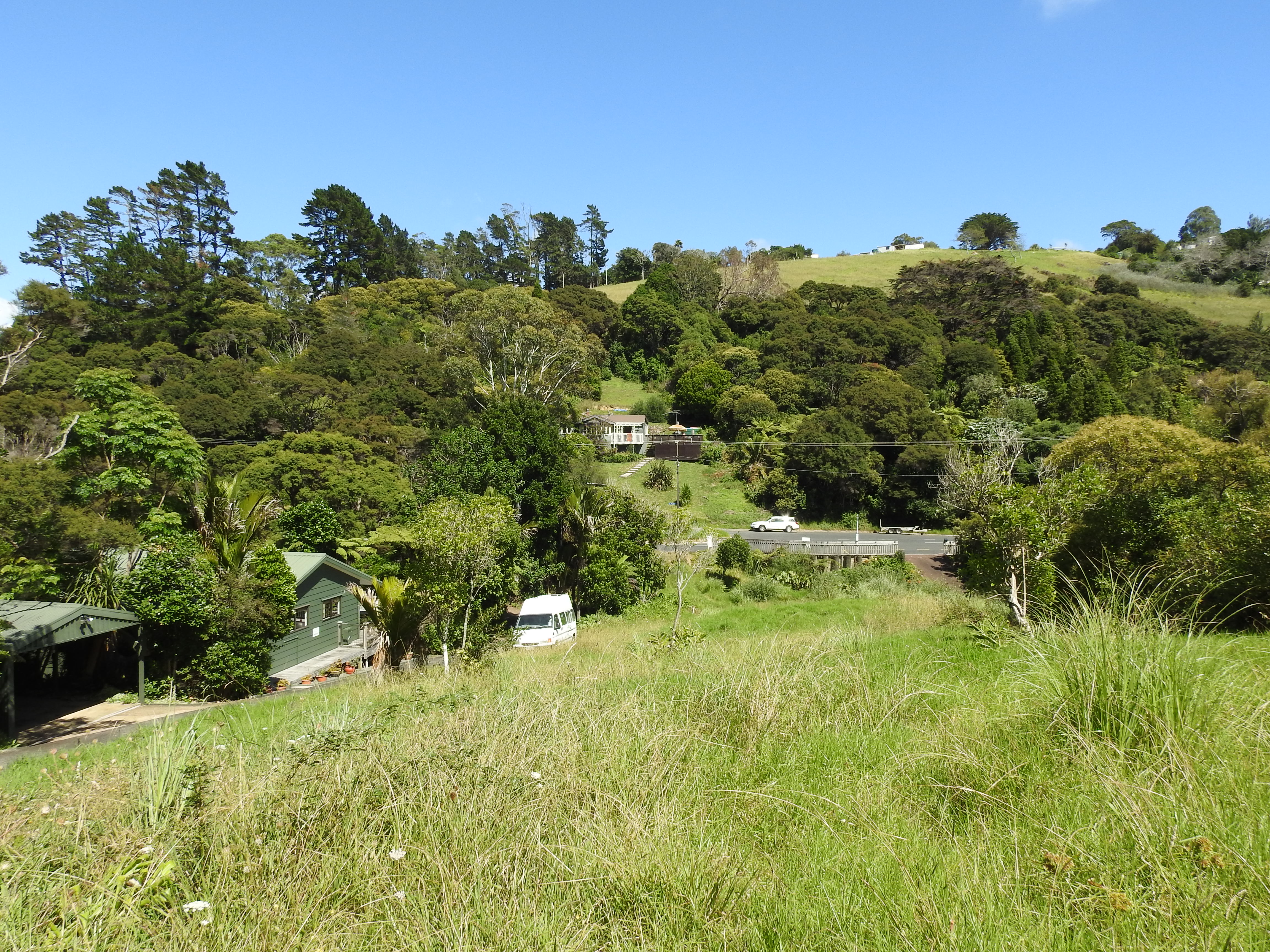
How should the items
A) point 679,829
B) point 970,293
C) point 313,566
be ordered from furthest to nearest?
point 970,293
point 313,566
point 679,829

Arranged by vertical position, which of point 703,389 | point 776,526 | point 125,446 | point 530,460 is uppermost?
point 703,389

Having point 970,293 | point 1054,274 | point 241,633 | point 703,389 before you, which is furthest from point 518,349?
point 1054,274

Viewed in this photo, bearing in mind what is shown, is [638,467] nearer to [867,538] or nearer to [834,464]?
[834,464]

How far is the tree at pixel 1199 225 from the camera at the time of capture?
323ft

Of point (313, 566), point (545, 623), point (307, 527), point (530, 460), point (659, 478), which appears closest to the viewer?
point (545, 623)

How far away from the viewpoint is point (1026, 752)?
370 centimetres

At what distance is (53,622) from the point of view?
1272cm

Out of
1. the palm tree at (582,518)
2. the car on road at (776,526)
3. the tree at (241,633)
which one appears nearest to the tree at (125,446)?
the tree at (241,633)

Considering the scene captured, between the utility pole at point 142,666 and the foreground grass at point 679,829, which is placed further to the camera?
the utility pole at point 142,666

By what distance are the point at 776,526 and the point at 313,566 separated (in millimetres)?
23205

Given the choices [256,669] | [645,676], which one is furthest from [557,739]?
[256,669]

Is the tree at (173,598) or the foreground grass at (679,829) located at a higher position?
the foreground grass at (679,829)

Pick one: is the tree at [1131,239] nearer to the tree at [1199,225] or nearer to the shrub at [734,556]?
the tree at [1199,225]

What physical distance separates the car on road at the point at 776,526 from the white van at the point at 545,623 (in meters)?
18.7
